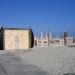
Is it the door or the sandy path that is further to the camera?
the door

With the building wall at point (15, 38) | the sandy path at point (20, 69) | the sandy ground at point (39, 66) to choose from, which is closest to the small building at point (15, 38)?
the building wall at point (15, 38)

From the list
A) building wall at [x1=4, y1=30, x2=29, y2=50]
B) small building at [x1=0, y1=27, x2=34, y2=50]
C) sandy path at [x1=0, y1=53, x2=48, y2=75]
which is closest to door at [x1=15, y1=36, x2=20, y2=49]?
small building at [x1=0, y1=27, x2=34, y2=50]

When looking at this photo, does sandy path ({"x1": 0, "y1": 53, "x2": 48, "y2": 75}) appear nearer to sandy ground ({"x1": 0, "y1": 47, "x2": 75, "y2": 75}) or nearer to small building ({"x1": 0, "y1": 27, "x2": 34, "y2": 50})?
sandy ground ({"x1": 0, "y1": 47, "x2": 75, "y2": 75})

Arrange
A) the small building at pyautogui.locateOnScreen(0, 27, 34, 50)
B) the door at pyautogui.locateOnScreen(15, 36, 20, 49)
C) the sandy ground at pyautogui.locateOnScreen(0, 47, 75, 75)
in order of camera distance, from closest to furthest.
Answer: the sandy ground at pyautogui.locateOnScreen(0, 47, 75, 75) → the small building at pyautogui.locateOnScreen(0, 27, 34, 50) → the door at pyautogui.locateOnScreen(15, 36, 20, 49)

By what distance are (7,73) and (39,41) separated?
31225 millimetres

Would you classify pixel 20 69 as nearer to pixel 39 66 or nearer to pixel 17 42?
pixel 39 66

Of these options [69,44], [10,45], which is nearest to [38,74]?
[10,45]

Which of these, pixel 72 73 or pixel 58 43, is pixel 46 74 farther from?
pixel 58 43

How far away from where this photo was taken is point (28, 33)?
126 ft

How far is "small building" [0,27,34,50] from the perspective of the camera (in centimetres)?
3747

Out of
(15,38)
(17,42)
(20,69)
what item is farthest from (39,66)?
(15,38)

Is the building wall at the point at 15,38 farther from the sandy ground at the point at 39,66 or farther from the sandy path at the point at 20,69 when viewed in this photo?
the sandy path at the point at 20,69

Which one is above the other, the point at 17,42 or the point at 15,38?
the point at 15,38

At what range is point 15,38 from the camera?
37.8 metres
